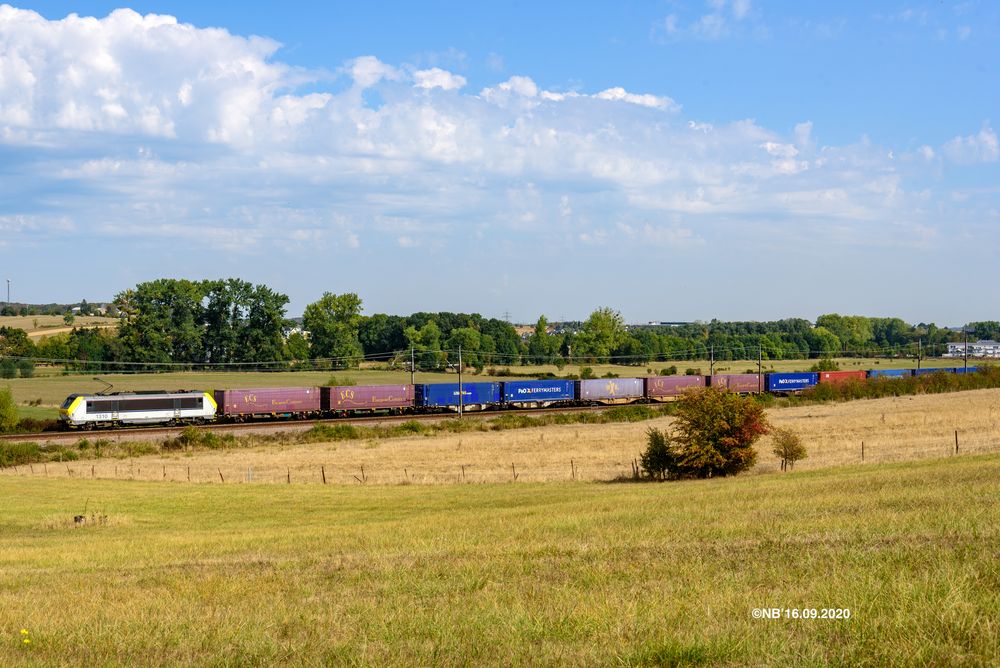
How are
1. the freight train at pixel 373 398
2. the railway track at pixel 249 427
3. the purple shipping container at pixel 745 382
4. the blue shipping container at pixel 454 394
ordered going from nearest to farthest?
the railway track at pixel 249 427 < the freight train at pixel 373 398 < the blue shipping container at pixel 454 394 < the purple shipping container at pixel 745 382

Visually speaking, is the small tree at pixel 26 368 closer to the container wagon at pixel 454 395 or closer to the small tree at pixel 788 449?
the container wagon at pixel 454 395

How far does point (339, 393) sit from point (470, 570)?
220 feet

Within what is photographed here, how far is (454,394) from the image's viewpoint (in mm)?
81500

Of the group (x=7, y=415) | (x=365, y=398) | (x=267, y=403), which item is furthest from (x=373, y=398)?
(x=7, y=415)

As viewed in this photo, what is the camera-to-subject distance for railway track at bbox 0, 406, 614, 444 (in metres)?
63.5

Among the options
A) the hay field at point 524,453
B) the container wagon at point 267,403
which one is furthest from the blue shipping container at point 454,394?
the hay field at point 524,453

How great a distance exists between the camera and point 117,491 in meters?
38.0

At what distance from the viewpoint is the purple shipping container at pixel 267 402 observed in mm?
73875

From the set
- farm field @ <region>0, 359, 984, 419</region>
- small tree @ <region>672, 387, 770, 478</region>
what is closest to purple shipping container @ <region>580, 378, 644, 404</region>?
farm field @ <region>0, 359, 984, 419</region>

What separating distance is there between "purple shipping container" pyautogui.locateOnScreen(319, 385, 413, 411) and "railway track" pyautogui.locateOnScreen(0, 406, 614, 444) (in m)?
1.20

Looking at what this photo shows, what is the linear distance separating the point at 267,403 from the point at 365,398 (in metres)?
9.00

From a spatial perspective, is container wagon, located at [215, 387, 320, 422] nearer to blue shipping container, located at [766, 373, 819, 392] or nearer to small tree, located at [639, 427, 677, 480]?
small tree, located at [639, 427, 677, 480]

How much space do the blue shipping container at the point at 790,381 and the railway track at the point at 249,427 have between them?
82.5ft

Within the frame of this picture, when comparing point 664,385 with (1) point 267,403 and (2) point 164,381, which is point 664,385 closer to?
(1) point 267,403
